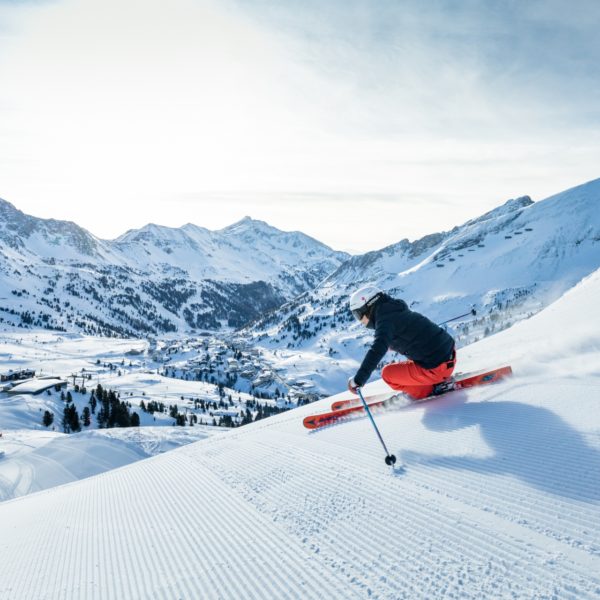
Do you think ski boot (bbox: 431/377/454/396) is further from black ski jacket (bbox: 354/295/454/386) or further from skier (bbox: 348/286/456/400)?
black ski jacket (bbox: 354/295/454/386)

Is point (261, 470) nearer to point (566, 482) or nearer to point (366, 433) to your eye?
point (366, 433)

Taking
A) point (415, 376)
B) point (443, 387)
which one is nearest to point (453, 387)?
point (443, 387)

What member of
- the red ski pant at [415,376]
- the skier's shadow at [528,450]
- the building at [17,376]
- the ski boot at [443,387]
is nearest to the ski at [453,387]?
the ski boot at [443,387]

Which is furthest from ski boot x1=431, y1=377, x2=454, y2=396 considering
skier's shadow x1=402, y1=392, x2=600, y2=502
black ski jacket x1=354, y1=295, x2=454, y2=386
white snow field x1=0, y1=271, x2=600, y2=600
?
skier's shadow x1=402, y1=392, x2=600, y2=502

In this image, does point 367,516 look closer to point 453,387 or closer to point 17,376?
point 453,387

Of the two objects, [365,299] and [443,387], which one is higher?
[365,299]

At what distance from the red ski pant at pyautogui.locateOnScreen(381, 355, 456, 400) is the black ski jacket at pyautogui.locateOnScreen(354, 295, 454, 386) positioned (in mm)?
185

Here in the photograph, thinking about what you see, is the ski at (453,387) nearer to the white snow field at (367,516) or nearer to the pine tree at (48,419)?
the white snow field at (367,516)

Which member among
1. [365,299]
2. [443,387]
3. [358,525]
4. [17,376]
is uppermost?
[365,299]

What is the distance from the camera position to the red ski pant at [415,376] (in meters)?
8.16

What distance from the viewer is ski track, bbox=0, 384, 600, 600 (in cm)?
343

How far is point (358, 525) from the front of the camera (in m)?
4.37

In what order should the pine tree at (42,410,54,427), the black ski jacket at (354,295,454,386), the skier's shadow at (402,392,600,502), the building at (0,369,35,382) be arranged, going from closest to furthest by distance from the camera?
the skier's shadow at (402,392,600,502) → the black ski jacket at (354,295,454,386) → the pine tree at (42,410,54,427) → the building at (0,369,35,382)

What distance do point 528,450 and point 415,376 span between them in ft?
10.5
